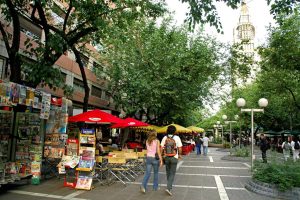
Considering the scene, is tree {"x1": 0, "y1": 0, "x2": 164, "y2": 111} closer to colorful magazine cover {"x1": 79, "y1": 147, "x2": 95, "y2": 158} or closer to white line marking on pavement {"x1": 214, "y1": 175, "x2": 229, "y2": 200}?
colorful magazine cover {"x1": 79, "y1": 147, "x2": 95, "y2": 158}

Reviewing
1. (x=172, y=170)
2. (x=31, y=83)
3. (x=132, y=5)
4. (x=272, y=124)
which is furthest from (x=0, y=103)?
(x=272, y=124)

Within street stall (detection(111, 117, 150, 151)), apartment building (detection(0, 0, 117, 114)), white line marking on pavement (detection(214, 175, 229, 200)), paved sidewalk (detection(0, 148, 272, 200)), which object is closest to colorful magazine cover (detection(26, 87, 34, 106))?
paved sidewalk (detection(0, 148, 272, 200))

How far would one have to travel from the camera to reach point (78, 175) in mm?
9477

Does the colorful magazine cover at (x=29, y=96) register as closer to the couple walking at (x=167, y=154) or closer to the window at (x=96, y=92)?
the couple walking at (x=167, y=154)

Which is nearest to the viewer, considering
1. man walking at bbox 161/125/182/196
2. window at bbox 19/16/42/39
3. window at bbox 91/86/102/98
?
man walking at bbox 161/125/182/196

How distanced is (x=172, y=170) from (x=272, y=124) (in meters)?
40.9

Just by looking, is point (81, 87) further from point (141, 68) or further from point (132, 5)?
point (132, 5)

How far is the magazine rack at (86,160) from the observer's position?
9258 mm

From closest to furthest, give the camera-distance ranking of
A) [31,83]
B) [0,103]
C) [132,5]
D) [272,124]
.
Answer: [0,103], [31,83], [132,5], [272,124]

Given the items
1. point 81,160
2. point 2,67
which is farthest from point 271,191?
point 2,67

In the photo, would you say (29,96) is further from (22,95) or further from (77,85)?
(77,85)

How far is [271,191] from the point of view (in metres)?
8.70

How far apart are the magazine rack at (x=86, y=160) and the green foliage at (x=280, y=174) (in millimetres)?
5102

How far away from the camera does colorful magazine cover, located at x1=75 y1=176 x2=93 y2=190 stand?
9.15 m
